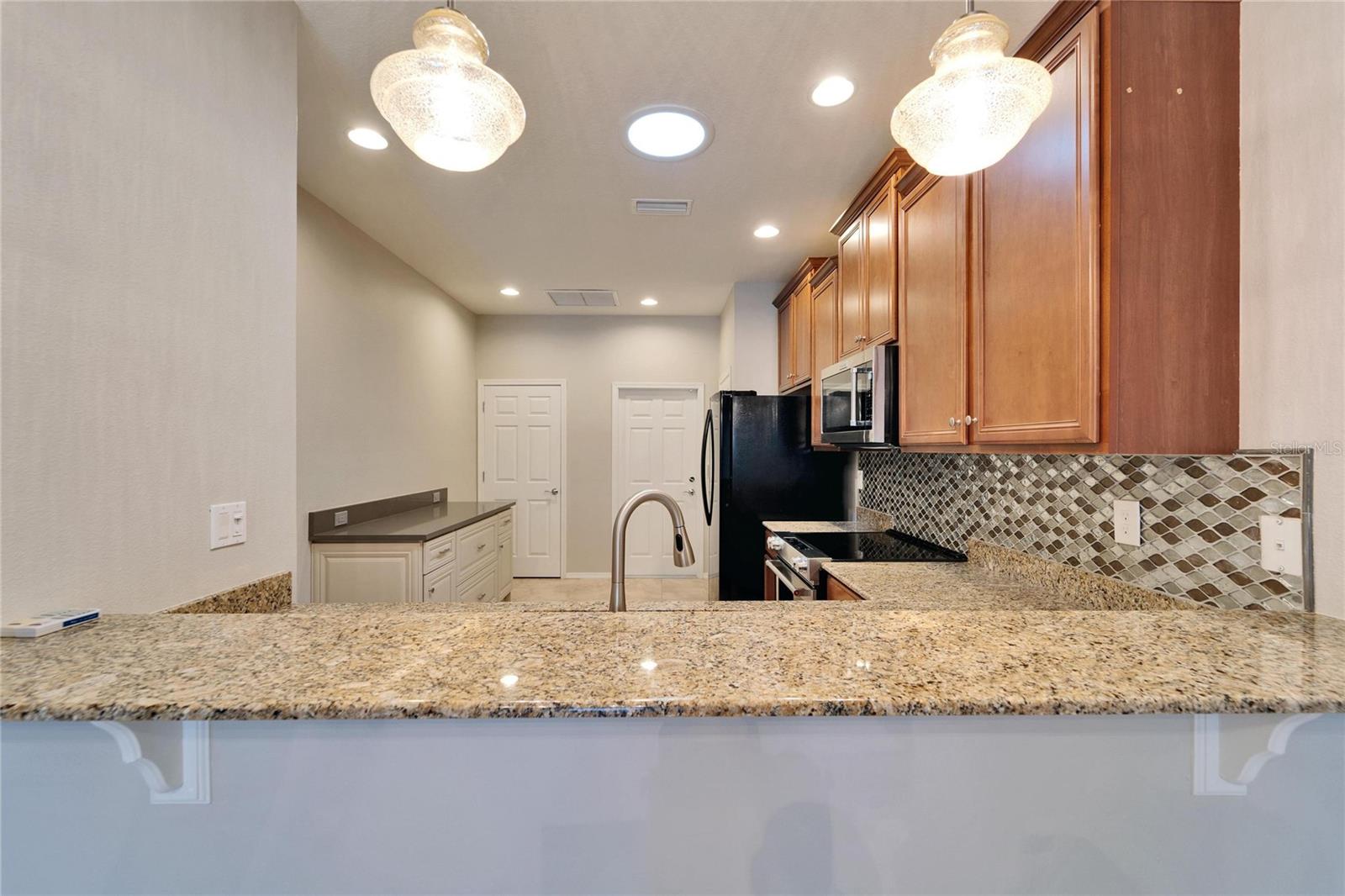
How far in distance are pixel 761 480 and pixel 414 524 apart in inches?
82.9

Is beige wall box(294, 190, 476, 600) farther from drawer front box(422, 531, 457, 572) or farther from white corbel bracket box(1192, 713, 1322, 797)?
white corbel bracket box(1192, 713, 1322, 797)

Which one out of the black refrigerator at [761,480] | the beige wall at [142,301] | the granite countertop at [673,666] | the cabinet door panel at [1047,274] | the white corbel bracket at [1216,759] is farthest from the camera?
the black refrigerator at [761,480]

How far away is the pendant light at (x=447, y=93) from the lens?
3.32ft

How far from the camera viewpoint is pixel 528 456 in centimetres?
496

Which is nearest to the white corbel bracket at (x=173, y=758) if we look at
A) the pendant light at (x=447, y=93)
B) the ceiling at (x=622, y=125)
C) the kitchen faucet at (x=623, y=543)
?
the kitchen faucet at (x=623, y=543)

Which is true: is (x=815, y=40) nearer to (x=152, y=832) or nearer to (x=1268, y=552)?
(x=1268, y=552)

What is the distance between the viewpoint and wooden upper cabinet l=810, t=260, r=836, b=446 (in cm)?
281

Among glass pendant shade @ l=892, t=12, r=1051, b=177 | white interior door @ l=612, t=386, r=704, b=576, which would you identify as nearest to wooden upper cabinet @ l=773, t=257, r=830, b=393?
white interior door @ l=612, t=386, r=704, b=576

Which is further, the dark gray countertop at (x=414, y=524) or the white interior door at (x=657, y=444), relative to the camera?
the white interior door at (x=657, y=444)

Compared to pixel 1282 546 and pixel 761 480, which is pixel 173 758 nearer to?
pixel 1282 546

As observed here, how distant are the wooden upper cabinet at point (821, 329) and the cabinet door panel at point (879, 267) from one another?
1.46 feet

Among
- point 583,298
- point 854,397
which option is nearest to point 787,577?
point 854,397

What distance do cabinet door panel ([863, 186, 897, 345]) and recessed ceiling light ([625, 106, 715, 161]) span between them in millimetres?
764

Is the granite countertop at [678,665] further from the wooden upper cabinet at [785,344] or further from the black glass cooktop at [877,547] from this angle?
the wooden upper cabinet at [785,344]
